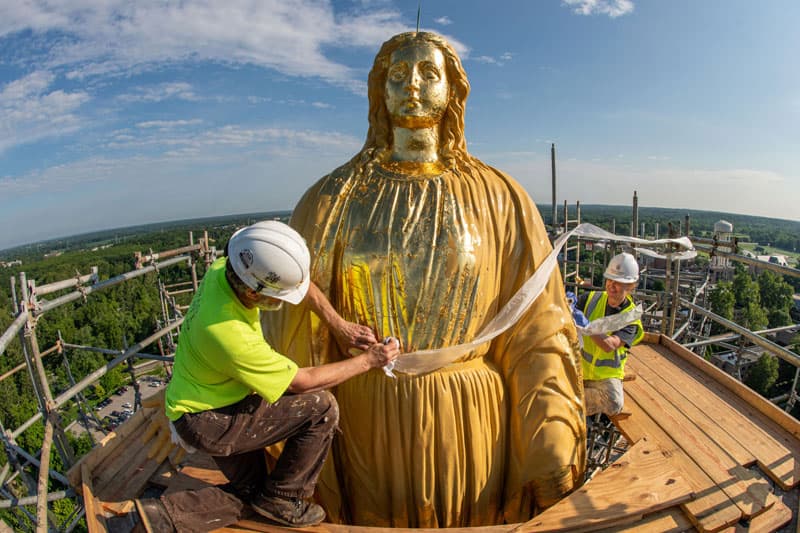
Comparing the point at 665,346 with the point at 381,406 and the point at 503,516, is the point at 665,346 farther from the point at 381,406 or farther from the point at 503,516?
the point at 381,406

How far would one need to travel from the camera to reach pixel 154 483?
10.8ft

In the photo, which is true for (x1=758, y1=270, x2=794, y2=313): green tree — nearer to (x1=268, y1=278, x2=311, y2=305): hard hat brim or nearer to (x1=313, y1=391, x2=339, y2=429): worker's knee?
(x1=313, y1=391, x2=339, y2=429): worker's knee

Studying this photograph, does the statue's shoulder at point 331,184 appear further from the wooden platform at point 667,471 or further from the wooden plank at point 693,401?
the wooden plank at point 693,401

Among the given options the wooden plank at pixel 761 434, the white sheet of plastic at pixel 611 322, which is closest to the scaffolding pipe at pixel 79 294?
the white sheet of plastic at pixel 611 322

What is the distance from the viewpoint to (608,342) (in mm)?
3814

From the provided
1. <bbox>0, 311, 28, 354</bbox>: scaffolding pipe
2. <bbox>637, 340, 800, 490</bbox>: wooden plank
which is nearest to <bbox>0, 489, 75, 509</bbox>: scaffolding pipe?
<bbox>0, 311, 28, 354</bbox>: scaffolding pipe

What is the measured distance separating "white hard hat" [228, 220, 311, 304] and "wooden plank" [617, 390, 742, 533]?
264cm

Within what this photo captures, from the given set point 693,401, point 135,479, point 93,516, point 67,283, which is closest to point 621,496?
point 693,401

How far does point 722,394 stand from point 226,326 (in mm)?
4737

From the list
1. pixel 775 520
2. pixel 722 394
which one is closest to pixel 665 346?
pixel 722 394

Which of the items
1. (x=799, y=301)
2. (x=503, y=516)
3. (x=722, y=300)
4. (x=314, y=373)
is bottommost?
(x=799, y=301)

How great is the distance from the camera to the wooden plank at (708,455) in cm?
280

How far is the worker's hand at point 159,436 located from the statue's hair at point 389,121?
8.64 ft

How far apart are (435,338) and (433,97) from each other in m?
1.66
